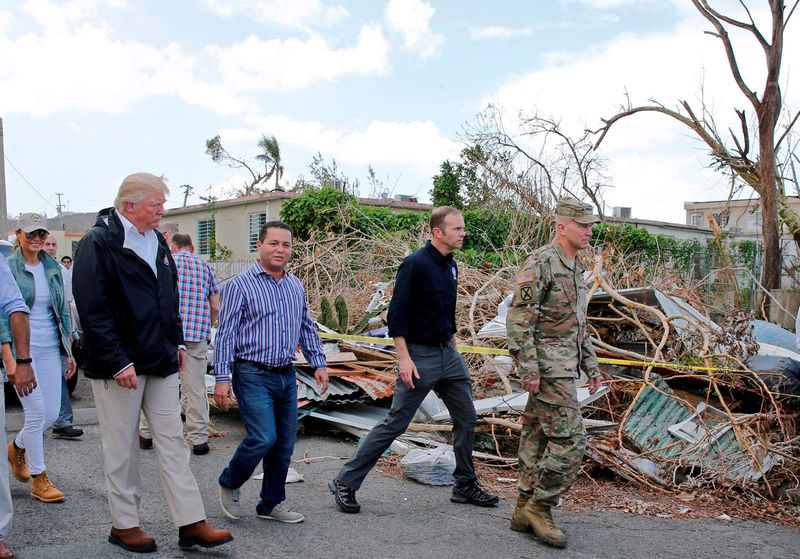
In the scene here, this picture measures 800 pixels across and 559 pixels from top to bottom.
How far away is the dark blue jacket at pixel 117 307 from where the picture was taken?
3.57 meters

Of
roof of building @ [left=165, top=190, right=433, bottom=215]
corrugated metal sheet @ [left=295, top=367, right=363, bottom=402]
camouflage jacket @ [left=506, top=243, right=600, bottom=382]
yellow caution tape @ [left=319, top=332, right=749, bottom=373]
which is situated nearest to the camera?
camouflage jacket @ [left=506, top=243, right=600, bottom=382]

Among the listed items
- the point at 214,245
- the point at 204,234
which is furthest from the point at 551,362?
the point at 204,234

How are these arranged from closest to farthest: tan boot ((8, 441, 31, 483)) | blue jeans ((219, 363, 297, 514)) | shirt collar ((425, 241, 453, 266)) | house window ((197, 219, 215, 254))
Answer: blue jeans ((219, 363, 297, 514)) < shirt collar ((425, 241, 453, 266)) < tan boot ((8, 441, 31, 483)) < house window ((197, 219, 215, 254))

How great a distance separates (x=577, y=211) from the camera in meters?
4.51

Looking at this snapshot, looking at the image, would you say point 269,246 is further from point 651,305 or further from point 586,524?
point 651,305

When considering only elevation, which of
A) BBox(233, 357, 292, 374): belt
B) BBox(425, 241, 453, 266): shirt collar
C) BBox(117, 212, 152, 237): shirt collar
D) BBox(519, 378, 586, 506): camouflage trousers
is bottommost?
BBox(519, 378, 586, 506): camouflage trousers

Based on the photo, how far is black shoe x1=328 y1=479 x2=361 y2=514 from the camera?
186 inches

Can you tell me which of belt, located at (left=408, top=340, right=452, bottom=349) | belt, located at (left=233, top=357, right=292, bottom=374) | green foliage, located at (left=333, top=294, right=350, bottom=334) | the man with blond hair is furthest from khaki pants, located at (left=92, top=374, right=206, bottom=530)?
green foliage, located at (left=333, top=294, right=350, bottom=334)

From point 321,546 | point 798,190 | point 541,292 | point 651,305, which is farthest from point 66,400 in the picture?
point 798,190

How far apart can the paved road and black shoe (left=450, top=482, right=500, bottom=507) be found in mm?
63

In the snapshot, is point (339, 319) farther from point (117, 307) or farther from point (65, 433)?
point (117, 307)

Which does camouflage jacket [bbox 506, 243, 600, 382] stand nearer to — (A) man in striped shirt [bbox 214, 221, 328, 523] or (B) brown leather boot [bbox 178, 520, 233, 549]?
(A) man in striped shirt [bbox 214, 221, 328, 523]

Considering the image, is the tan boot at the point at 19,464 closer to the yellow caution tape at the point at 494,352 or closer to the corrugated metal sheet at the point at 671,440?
the yellow caution tape at the point at 494,352

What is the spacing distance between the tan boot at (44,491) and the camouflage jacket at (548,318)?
330 centimetres
